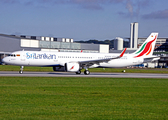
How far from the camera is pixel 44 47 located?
355ft

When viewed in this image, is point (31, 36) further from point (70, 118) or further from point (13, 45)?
point (70, 118)

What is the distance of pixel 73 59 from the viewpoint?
46.1 meters

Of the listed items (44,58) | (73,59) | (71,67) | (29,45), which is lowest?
(71,67)

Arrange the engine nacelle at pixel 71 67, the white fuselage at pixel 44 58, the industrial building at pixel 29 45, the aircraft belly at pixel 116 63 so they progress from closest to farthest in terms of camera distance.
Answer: the engine nacelle at pixel 71 67 < the white fuselage at pixel 44 58 < the aircraft belly at pixel 116 63 < the industrial building at pixel 29 45

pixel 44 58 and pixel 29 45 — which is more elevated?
pixel 29 45

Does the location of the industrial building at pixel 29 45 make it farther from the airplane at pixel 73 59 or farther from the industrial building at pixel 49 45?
the airplane at pixel 73 59

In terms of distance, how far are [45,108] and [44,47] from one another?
95703mm

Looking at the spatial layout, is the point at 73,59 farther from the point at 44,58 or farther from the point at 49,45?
the point at 49,45

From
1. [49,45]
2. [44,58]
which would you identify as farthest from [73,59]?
[49,45]

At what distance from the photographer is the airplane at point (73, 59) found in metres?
43.8

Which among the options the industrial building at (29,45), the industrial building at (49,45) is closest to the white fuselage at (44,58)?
the industrial building at (49,45)

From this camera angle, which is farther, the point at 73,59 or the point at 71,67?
the point at 73,59

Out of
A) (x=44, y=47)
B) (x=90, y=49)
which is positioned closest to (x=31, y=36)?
(x=44, y=47)

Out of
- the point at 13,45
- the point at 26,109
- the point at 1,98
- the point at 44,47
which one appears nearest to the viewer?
the point at 26,109
